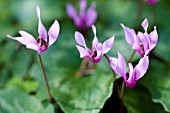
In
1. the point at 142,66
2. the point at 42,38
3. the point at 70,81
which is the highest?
the point at 42,38

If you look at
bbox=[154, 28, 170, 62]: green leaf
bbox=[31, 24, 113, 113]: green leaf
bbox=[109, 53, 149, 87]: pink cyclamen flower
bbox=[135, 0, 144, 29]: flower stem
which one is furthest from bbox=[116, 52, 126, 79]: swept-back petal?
bbox=[135, 0, 144, 29]: flower stem

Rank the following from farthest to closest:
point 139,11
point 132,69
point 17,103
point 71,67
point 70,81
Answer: point 139,11 → point 71,67 → point 70,81 → point 17,103 → point 132,69

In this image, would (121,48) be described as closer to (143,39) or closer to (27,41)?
(143,39)

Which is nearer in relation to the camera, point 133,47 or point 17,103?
point 133,47

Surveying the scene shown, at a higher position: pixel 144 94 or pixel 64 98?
pixel 64 98

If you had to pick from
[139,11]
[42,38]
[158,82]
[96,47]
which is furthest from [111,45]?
[139,11]

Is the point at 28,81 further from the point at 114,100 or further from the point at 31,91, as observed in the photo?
the point at 114,100

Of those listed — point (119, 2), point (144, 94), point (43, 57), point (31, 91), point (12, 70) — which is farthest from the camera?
point (119, 2)

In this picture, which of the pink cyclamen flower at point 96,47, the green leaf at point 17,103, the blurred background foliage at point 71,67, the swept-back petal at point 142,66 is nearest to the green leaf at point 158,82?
the blurred background foliage at point 71,67

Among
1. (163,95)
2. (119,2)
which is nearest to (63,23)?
(119,2)
